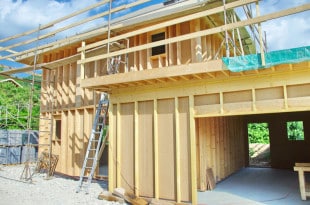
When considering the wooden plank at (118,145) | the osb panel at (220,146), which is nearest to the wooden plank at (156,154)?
Result: the wooden plank at (118,145)

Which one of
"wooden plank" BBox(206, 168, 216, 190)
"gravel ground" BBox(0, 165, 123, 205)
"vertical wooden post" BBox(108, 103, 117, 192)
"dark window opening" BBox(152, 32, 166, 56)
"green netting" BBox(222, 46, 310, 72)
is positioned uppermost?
"dark window opening" BBox(152, 32, 166, 56)

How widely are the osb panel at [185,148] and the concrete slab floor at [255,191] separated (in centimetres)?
57

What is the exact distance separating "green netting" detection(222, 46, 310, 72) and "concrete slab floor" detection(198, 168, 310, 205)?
354 cm

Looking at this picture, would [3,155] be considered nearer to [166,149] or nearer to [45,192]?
[45,192]

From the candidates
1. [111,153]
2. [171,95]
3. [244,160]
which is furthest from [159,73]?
[244,160]

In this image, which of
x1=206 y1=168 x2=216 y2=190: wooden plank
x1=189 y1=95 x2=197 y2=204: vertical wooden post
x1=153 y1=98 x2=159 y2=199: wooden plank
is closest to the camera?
x1=189 y1=95 x2=197 y2=204: vertical wooden post

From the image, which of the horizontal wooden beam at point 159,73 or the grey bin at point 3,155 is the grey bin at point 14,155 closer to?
the grey bin at point 3,155

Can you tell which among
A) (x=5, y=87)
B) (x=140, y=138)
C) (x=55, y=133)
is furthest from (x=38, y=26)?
(x=5, y=87)

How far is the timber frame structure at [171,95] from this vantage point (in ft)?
19.1

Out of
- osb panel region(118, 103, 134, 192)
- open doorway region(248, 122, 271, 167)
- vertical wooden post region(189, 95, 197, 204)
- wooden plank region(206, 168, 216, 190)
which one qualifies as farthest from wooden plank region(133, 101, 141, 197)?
open doorway region(248, 122, 271, 167)

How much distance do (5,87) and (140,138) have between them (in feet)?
89.0

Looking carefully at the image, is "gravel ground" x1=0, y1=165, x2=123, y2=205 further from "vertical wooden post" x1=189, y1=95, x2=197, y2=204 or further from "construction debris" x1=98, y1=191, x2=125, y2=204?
"vertical wooden post" x1=189, y1=95, x2=197, y2=204

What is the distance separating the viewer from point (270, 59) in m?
5.27

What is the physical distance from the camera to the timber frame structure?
584 cm
